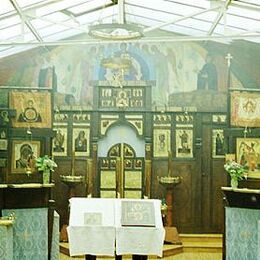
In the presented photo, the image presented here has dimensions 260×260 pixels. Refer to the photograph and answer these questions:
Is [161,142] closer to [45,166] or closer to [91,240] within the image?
[45,166]

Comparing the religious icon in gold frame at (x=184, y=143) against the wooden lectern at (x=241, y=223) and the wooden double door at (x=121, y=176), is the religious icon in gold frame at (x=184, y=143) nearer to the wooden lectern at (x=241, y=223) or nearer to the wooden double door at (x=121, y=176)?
the wooden double door at (x=121, y=176)

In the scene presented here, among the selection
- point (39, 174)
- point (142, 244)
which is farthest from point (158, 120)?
point (142, 244)

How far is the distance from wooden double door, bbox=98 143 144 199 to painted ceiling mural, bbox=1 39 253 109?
1.61 metres

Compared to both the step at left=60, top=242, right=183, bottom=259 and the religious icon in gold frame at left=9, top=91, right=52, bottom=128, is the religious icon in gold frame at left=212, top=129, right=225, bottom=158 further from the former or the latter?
the religious icon in gold frame at left=9, top=91, right=52, bottom=128

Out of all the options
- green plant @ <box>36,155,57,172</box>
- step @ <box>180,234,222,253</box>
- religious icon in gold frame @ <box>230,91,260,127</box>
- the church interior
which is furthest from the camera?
the church interior

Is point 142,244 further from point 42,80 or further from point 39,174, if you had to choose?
point 42,80

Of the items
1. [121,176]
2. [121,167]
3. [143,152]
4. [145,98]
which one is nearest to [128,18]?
[145,98]

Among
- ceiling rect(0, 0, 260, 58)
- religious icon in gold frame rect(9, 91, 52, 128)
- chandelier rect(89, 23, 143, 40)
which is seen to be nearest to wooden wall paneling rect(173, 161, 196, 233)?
ceiling rect(0, 0, 260, 58)

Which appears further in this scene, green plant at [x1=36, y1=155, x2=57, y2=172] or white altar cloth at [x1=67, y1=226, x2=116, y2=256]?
green plant at [x1=36, y1=155, x2=57, y2=172]

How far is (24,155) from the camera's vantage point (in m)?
10.2

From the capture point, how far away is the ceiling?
11586 mm

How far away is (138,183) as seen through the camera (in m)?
14.1

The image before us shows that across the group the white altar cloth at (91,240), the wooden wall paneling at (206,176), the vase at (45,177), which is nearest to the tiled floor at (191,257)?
the wooden wall paneling at (206,176)

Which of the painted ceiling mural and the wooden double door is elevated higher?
the painted ceiling mural
